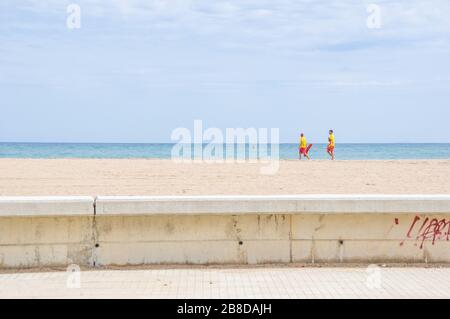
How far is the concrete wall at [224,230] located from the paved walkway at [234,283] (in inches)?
8.3

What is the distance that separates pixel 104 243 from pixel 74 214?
426 mm

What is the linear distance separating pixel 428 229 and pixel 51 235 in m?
3.72

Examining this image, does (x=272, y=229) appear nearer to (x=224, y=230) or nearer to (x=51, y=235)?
(x=224, y=230)

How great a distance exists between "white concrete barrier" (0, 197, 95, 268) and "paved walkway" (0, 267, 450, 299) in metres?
0.22

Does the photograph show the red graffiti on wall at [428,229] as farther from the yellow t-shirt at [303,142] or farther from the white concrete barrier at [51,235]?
the yellow t-shirt at [303,142]

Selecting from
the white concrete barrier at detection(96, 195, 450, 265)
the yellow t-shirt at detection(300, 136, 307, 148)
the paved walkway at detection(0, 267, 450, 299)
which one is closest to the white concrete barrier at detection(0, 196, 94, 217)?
the white concrete barrier at detection(96, 195, 450, 265)

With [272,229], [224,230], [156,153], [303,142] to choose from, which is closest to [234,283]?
[224,230]

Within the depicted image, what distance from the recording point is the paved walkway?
544 cm

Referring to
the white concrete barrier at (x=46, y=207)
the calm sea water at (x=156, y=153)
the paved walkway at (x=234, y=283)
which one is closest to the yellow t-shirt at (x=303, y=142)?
the calm sea water at (x=156, y=153)

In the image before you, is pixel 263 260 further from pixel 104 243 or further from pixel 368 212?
pixel 104 243

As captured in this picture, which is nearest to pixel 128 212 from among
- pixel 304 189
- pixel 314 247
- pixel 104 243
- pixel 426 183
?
pixel 104 243

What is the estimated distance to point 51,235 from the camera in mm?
6340

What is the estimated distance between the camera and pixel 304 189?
16734 mm

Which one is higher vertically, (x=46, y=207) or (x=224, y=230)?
(x=46, y=207)
